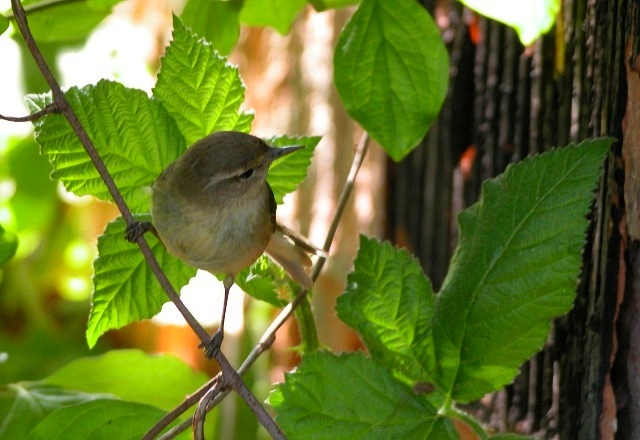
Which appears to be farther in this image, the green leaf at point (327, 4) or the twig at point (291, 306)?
the green leaf at point (327, 4)

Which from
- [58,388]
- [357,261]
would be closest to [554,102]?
[357,261]

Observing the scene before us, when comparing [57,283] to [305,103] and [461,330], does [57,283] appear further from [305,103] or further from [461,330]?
[461,330]

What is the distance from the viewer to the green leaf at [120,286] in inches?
38.8

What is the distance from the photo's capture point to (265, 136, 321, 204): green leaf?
1.03 m

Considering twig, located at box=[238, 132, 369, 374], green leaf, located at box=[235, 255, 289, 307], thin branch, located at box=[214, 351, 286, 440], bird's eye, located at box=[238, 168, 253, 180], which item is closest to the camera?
thin branch, located at box=[214, 351, 286, 440]

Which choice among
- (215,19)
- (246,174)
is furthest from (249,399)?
(215,19)

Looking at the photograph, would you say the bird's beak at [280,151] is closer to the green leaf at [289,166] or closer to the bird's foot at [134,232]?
the green leaf at [289,166]

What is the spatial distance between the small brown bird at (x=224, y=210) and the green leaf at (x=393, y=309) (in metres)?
0.15

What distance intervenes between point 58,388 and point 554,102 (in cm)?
77

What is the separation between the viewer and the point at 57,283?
2.93 metres

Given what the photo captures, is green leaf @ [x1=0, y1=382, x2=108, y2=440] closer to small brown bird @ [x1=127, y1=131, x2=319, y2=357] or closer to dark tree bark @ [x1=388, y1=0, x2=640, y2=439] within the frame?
small brown bird @ [x1=127, y1=131, x2=319, y2=357]

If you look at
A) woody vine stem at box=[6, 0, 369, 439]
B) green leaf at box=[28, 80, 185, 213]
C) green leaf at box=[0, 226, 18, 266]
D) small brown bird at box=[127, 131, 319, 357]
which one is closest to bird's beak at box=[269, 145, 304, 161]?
small brown bird at box=[127, 131, 319, 357]

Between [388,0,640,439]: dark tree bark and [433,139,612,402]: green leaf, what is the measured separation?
7cm

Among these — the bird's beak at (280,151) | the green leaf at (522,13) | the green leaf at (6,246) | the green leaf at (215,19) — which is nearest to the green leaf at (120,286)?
the green leaf at (6,246)
